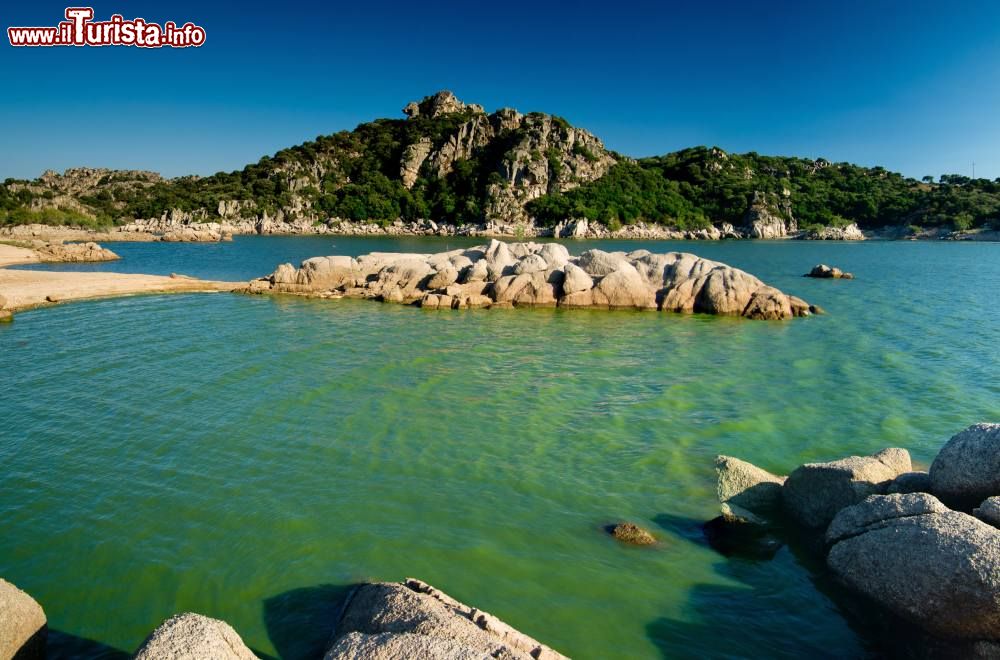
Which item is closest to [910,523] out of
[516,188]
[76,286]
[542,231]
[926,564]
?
[926,564]

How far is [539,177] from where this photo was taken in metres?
143

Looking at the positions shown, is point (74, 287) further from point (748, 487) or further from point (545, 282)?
point (748, 487)

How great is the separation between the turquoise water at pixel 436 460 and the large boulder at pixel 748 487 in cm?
37

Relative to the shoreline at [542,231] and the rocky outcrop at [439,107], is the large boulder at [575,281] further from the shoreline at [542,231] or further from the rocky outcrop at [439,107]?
the rocky outcrop at [439,107]

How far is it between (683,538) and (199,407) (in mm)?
11196

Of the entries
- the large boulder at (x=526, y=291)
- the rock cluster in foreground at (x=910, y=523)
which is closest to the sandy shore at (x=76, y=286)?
the large boulder at (x=526, y=291)

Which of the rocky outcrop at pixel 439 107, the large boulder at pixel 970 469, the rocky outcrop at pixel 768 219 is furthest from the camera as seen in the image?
the rocky outcrop at pixel 439 107

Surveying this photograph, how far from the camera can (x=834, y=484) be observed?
28.0ft

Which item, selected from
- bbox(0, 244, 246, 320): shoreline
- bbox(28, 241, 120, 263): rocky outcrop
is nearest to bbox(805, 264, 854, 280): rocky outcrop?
bbox(0, 244, 246, 320): shoreline

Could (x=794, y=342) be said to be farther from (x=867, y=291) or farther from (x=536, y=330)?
(x=867, y=291)

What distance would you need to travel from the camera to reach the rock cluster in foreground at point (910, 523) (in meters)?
5.48

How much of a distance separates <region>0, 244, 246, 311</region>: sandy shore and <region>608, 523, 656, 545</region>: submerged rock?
93.9 ft

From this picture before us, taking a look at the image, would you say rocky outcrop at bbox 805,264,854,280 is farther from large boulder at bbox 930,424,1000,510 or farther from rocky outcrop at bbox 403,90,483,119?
rocky outcrop at bbox 403,90,483,119

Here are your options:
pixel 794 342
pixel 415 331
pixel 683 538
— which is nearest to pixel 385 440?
pixel 683 538
